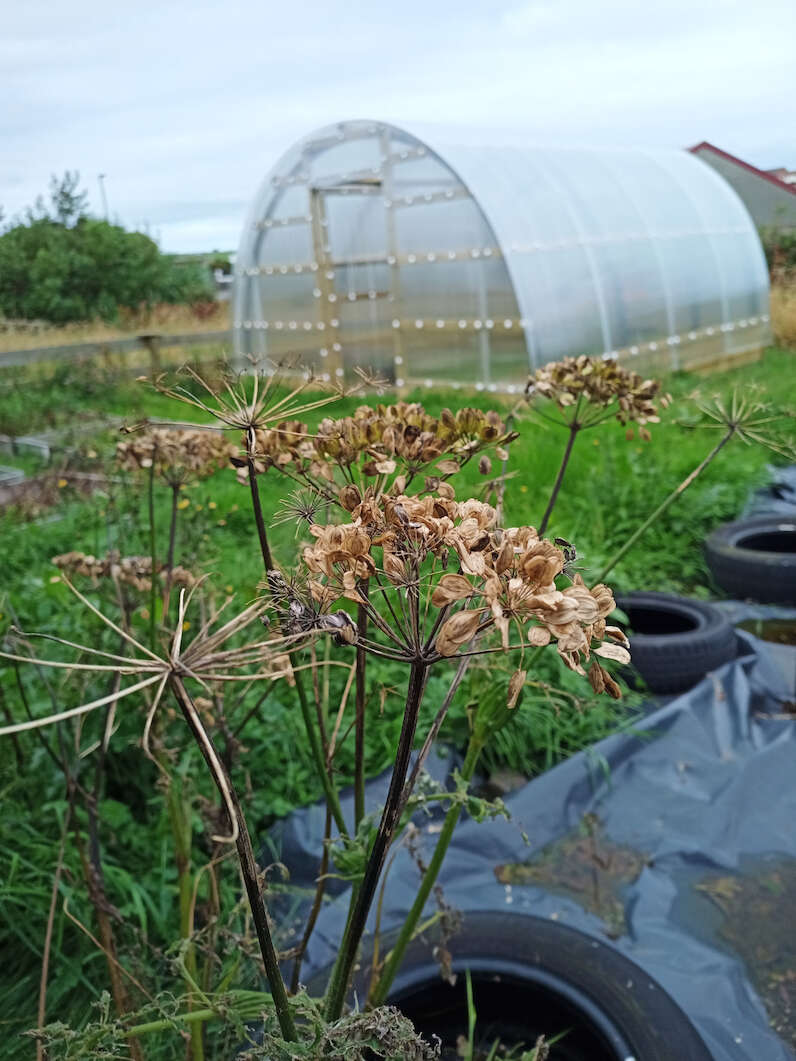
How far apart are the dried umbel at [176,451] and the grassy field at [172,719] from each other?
19cm

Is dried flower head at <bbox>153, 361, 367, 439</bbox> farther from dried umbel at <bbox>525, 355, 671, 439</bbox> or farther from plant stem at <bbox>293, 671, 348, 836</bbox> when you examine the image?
dried umbel at <bbox>525, 355, 671, 439</bbox>

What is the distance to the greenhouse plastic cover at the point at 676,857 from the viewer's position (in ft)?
7.04

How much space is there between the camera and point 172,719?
7.51 feet

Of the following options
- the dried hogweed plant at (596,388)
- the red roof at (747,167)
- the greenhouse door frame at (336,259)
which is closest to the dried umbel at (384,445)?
the dried hogweed plant at (596,388)

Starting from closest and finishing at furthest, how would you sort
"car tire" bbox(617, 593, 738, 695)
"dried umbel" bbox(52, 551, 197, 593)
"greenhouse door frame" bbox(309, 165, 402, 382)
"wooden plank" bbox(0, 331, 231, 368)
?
"dried umbel" bbox(52, 551, 197, 593) < "car tire" bbox(617, 593, 738, 695) < "greenhouse door frame" bbox(309, 165, 402, 382) < "wooden plank" bbox(0, 331, 231, 368)

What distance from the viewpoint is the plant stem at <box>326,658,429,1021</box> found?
0.78 meters

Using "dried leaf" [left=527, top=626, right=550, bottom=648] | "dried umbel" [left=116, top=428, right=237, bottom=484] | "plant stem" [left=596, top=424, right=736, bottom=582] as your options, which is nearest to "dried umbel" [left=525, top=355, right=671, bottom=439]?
"plant stem" [left=596, top=424, right=736, bottom=582]

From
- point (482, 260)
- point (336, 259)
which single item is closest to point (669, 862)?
point (482, 260)

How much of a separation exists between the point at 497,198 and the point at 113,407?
496 cm

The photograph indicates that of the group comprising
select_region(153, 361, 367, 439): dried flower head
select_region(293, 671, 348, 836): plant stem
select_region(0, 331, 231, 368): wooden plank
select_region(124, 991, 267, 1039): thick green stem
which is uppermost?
select_region(0, 331, 231, 368): wooden plank

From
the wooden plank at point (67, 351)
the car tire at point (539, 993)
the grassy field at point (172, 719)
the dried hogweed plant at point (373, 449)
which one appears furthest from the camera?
the wooden plank at point (67, 351)

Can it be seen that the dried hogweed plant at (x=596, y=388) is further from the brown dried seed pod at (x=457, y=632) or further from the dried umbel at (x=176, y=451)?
the brown dried seed pod at (x=457, y=632)

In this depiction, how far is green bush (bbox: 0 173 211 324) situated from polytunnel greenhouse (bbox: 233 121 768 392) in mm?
1846

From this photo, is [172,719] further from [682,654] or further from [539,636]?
[682,654]
